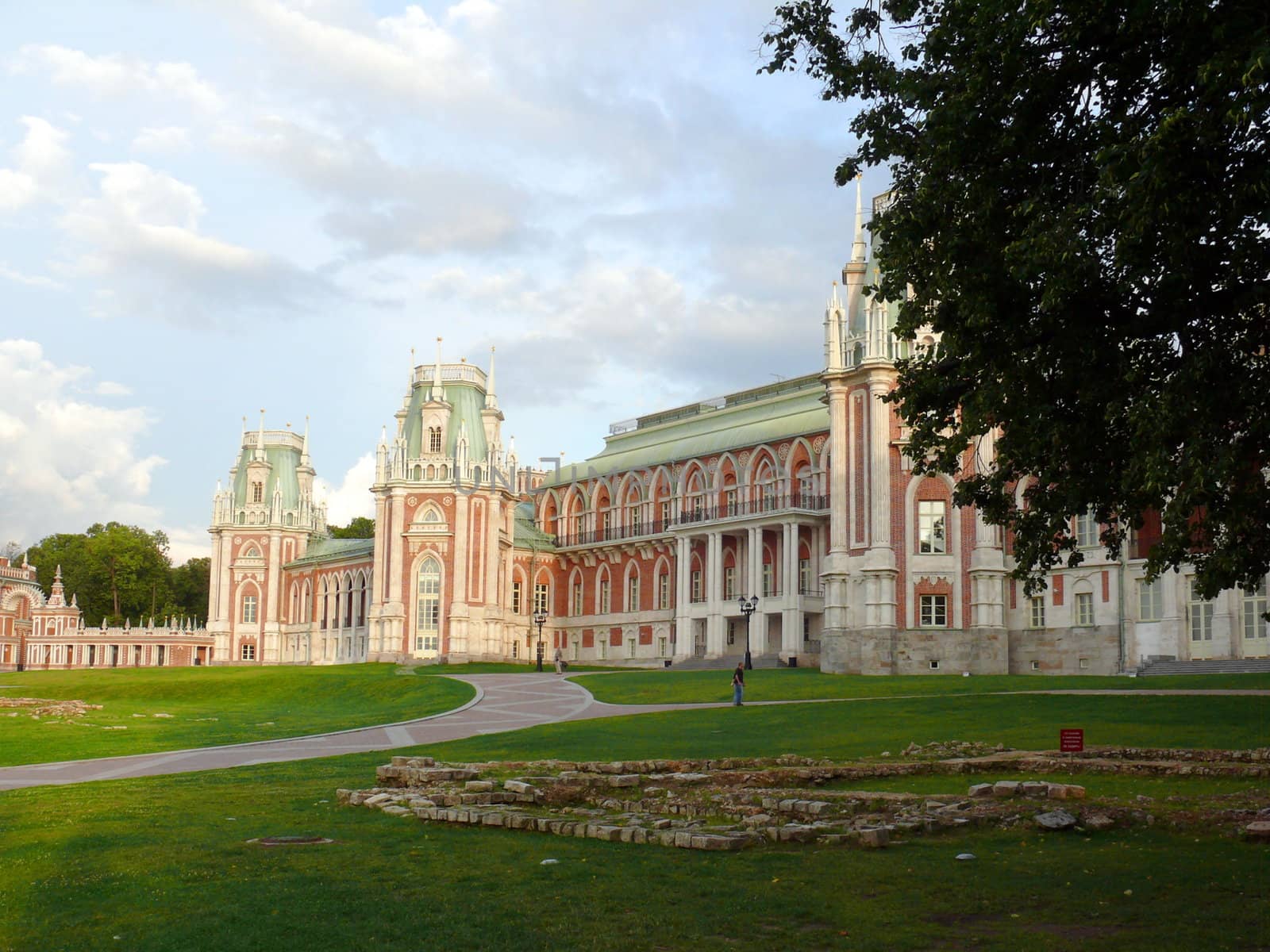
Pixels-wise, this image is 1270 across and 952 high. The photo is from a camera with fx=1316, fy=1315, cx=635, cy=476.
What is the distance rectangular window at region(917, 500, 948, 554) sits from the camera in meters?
60.7

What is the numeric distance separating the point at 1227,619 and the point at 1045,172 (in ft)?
140

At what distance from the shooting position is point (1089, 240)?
49.6ft

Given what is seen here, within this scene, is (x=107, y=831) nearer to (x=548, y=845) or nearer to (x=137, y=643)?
(x=548, y=845)

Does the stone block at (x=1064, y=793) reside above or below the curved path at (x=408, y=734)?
above

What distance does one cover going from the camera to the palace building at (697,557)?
59.3 m

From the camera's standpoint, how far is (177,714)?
147 ft

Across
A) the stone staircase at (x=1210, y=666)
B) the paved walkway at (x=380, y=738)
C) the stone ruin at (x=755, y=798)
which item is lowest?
the paved walkway at (x=380, y=738)

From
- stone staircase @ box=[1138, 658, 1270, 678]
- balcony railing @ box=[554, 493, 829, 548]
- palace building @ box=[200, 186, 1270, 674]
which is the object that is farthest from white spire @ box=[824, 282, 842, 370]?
stone staircase @ box=[1138, 658, 1270, 678]

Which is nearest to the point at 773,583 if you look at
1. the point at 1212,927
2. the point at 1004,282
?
the point at 1004,282

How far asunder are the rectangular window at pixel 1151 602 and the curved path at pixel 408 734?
14959 mm

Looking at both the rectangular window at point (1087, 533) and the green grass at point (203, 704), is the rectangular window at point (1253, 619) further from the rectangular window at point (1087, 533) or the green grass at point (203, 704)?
the green grass at point (203, 704)

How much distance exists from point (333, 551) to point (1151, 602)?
205ft

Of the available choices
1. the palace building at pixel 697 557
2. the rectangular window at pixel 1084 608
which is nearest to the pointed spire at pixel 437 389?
the palace building at pixel 697 557

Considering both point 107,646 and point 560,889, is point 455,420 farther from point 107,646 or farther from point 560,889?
point 560,889
